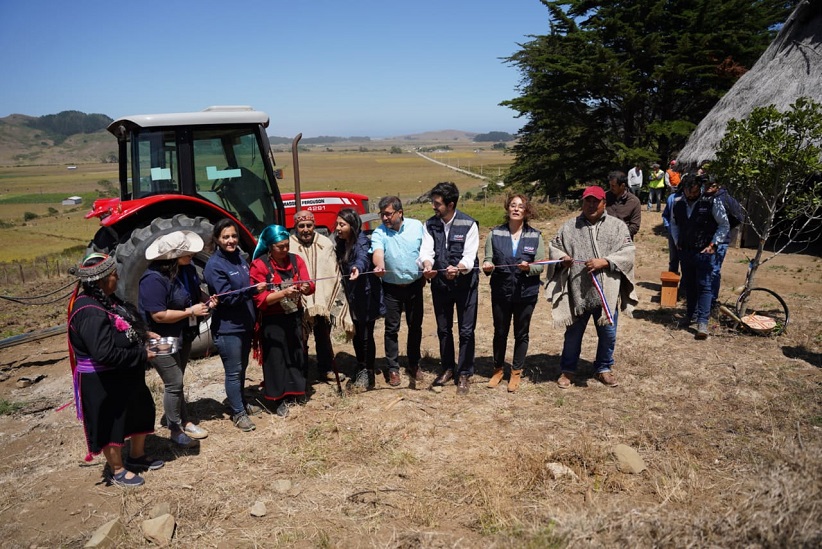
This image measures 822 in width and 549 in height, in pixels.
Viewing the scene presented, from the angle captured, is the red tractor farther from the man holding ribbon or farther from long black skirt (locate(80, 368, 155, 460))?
the man holding ribbon

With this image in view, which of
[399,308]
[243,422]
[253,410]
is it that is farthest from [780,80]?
[243,422]

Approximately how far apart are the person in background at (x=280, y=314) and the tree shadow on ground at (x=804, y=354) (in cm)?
476

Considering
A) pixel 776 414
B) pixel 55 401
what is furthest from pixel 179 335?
pixel 776 414

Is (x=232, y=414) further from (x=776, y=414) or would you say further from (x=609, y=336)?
(x=776, y=414)

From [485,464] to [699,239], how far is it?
12.3ft

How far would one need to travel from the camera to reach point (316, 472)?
3.78 m

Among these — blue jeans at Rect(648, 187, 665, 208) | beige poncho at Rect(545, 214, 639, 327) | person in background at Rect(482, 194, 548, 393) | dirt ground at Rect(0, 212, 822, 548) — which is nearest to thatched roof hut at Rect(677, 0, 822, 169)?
blue jeans at Rect(648, 187, 665, 208)

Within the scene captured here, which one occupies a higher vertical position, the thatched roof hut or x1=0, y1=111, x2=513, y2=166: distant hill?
x1=0, y1=111, x2=513, y2=166: distant hill

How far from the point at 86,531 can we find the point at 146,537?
462 millimetres

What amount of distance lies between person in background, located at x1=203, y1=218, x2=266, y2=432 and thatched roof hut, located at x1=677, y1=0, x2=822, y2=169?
8625mm

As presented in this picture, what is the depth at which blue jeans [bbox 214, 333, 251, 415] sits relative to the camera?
4277 millimetres

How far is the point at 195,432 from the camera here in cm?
436

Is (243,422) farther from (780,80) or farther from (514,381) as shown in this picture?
(780,80)

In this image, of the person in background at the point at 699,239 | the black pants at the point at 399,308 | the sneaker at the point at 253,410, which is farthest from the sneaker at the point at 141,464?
the person in background at the point at 699,239
